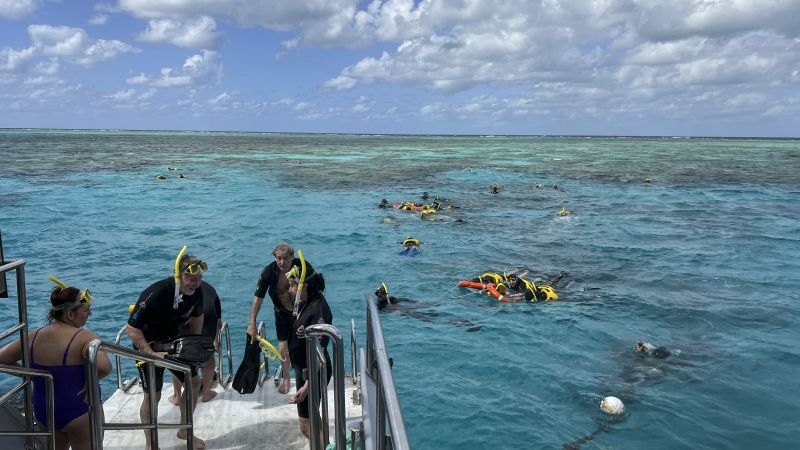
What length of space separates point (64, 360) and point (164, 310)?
1.06 m

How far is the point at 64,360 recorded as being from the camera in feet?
12.0

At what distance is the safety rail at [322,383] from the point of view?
2.98 meters

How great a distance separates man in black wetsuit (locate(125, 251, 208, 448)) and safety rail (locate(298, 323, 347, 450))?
1619mm

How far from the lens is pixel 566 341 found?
1087cm

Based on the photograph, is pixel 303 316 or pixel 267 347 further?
pixel 267 347

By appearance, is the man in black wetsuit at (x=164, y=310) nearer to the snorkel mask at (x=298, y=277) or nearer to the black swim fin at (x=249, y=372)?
the black swim fin at (x=249, y=372)

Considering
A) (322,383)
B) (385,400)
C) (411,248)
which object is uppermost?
(385,400)

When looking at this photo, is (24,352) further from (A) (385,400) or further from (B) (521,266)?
(B) (521,266)

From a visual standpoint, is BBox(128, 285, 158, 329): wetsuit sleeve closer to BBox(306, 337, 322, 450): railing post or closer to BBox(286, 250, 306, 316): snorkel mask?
BBox(286, 250, 306, 316): snorkel mask

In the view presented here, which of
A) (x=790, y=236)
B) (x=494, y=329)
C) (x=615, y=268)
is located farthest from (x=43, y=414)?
(x=790, y=236)

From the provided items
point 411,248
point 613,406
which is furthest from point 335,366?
point 411,248

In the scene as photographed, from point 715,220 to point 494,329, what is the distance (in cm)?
1817

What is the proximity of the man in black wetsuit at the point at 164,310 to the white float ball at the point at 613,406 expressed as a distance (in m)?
5.69

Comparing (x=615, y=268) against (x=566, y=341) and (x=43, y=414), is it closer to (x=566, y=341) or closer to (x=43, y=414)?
(x=566, y=341)
